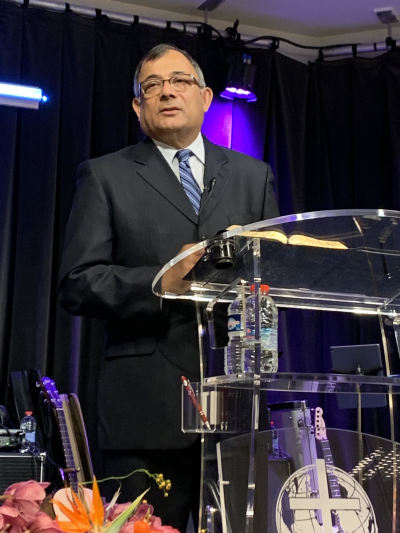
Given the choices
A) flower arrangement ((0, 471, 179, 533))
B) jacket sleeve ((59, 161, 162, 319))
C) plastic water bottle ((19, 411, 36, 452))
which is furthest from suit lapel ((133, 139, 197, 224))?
flower arrangement ((0, 471, 179, 533))

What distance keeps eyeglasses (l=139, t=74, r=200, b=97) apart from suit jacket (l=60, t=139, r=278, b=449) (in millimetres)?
198

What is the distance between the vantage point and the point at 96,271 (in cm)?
171

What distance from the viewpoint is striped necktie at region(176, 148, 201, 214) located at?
6.13 feet

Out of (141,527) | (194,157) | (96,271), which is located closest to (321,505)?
(141,527)

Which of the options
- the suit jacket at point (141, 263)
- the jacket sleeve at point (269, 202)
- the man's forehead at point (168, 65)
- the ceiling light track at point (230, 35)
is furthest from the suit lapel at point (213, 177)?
the ceiling light track at point (230, 35)

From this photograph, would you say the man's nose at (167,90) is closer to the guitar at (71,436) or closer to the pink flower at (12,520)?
the guitar at (71,436)

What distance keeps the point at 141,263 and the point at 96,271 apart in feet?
0.42

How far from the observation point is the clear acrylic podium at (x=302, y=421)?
3.81 feet

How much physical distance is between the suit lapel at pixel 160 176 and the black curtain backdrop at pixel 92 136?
5.17ft

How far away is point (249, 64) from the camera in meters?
4.05

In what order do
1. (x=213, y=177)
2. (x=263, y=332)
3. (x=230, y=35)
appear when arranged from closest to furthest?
(x=263, y=332) < (x=213, y=177) < (x=230, y=35)

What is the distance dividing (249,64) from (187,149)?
220 cm

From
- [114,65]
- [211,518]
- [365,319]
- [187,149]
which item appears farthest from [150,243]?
[114,65]

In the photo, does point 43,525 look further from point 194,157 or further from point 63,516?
point 194,157
